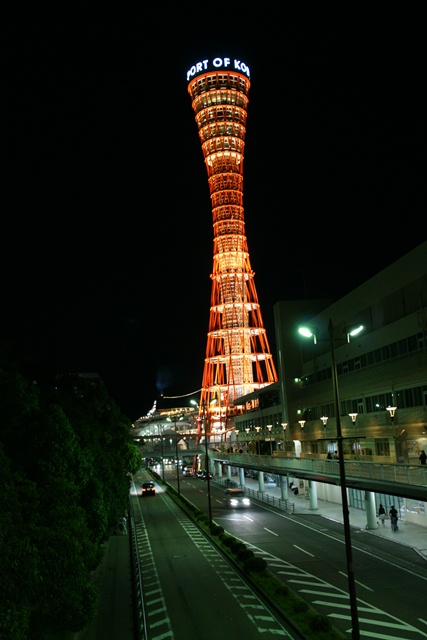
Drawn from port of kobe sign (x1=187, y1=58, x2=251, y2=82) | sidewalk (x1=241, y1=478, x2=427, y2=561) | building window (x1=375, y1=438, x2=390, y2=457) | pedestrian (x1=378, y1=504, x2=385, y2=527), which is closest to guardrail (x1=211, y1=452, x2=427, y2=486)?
sidewalk (x1=241, y1=478, x2=427, y2=561)

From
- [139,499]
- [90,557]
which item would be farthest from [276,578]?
[139,499]

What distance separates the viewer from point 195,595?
945 inches

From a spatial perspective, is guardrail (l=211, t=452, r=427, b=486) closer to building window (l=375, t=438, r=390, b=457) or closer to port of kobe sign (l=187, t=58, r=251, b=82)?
building window (l=375, t=438, r=390, b=457)

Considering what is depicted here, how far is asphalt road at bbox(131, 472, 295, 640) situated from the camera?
19484 mm

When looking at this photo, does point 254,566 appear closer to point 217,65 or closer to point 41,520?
point 41,520

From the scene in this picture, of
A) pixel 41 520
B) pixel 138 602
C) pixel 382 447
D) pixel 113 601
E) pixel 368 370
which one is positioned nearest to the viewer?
pixel 41 520

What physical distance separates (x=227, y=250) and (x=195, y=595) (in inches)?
3361

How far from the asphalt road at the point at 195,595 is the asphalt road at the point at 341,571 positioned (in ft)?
7.25

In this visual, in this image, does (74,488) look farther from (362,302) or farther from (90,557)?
(362,302)

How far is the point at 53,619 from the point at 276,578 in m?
14.3

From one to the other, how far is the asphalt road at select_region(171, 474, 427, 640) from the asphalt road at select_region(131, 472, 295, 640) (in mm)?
2210

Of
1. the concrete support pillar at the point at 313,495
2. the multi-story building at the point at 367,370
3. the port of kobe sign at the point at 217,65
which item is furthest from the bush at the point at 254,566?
the port of kobe sign at the point at 217,65

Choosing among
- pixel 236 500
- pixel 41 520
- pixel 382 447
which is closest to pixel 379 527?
pixel 382 447

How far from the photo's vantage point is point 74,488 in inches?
587
